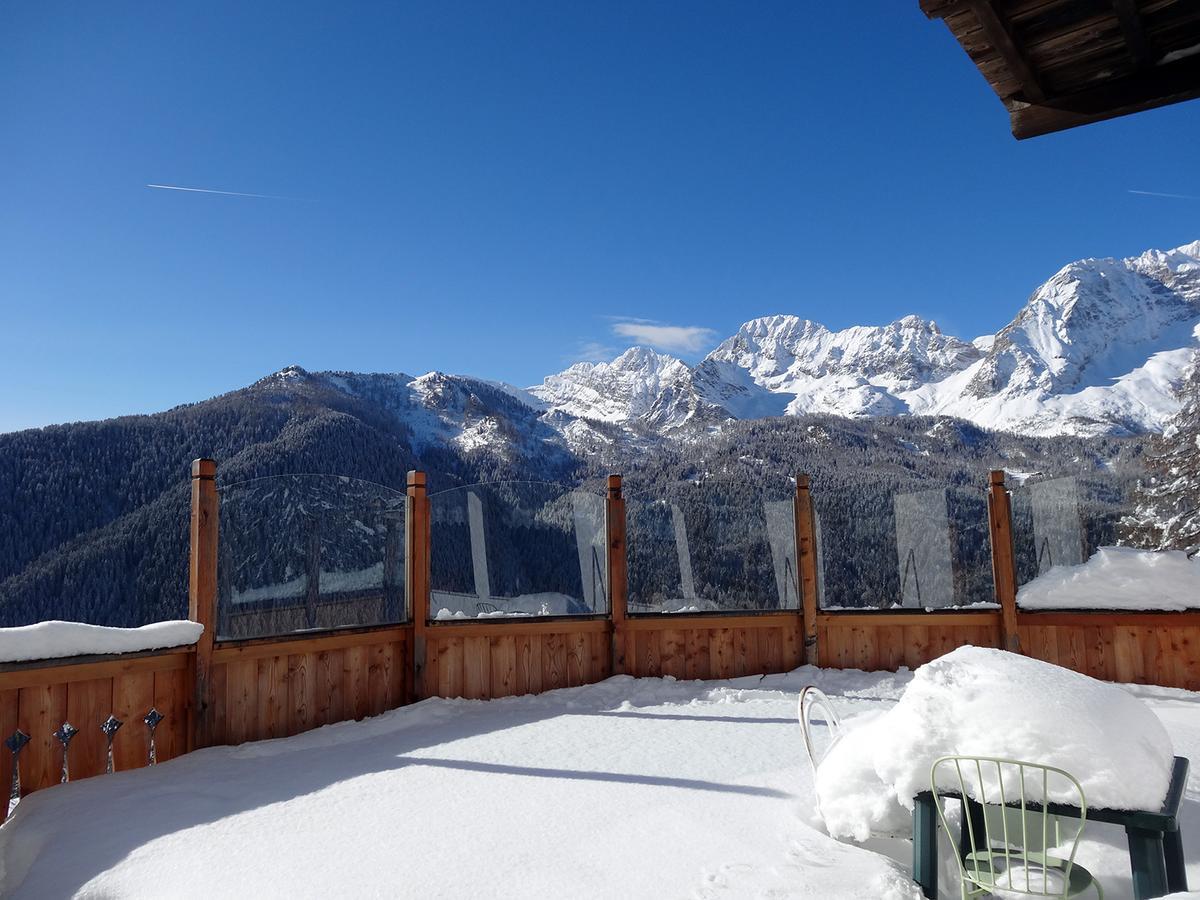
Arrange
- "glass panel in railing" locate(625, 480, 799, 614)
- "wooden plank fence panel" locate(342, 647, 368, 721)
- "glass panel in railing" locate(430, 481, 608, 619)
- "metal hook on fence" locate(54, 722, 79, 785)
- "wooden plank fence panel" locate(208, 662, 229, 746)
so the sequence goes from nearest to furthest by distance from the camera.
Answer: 1. "metal hook on fence" locate(54, 722, 79, 785)
2. "wooden plank fence panel" locate(208, 662, 229, 746)
3. "wooden plank fence panel" locate(342, 647, 368, 721)
4. "glass panel in railing" locate(430, 481, 608, 619)
5. "glass panel in railing" locate(625, 480, 799, 614)

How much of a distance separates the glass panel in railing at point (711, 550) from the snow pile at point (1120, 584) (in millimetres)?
2431

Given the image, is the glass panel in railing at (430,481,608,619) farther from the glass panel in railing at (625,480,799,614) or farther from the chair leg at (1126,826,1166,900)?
the chair leg at (1126,826,1166,900)

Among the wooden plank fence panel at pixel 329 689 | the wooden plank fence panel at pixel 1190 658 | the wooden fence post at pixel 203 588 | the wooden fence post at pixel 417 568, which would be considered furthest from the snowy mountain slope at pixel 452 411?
the wooden fence post at pixel 203 588

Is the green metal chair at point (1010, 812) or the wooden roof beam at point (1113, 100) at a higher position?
the wooden roof beam at point (1113, 100)

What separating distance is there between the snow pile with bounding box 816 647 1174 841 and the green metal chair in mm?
41

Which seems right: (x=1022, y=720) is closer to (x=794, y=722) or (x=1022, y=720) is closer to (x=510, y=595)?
(x=794, y=722)

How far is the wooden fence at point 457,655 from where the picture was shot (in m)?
4.60

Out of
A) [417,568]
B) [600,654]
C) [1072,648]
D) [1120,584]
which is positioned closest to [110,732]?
[417,568]

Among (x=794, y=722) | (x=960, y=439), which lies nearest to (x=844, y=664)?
(x=794, y=722)

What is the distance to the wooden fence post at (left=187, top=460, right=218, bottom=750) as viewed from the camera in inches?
204

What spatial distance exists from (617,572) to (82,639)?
4.59 m

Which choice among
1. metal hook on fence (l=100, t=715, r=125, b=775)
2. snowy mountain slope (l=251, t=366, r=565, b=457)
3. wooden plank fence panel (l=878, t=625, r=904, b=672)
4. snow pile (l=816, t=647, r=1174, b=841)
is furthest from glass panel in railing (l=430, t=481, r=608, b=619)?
snowy mountain slope (l=251, t=366, r=565, b=457)

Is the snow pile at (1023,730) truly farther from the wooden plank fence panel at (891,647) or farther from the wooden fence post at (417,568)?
the wooden plank fence panel at (891,647)

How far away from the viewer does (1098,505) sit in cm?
803
